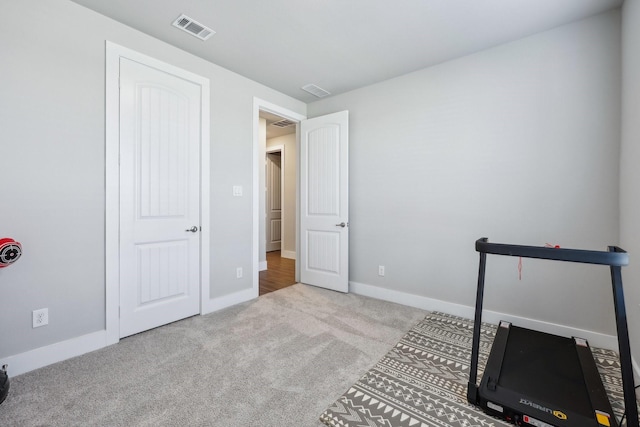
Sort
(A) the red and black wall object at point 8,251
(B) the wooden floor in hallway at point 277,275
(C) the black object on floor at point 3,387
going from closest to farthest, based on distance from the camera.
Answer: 1. (C) the black object on floor at point 3,387
2. (A) the red and black wall object at point 8,251
3. (B) the wooden floor in hallway at point 277,275

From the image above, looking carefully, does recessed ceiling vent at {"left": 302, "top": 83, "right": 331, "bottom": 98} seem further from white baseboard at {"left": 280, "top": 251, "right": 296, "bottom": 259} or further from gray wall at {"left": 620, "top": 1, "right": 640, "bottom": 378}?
white baseboard at {"left": 280, "top": 251, "right": 296, "bottom": 259}

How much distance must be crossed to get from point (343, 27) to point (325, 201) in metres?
Result: 2.02

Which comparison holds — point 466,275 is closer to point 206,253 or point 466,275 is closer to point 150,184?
point 206,253

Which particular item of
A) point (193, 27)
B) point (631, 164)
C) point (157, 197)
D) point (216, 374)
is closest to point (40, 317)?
point (157, 197)

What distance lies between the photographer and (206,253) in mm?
3012

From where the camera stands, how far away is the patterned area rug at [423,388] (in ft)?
5.07

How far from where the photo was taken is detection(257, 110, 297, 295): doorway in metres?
5.03

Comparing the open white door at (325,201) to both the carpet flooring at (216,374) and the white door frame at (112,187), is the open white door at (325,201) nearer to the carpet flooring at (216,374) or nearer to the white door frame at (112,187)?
the carpet flooring at (216,374)

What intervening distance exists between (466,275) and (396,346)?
1144 millimetres

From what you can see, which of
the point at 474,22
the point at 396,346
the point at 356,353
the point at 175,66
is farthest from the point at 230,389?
the point at 474,22

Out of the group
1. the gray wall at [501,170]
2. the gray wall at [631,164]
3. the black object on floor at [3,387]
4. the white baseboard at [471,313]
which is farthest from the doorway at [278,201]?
the gray wall at [631,164]

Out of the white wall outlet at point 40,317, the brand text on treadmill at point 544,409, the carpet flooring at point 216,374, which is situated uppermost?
the white wall outlet at point 40,317

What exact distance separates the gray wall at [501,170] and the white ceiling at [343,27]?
26 cm

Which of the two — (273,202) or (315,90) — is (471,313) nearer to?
(315,90)
